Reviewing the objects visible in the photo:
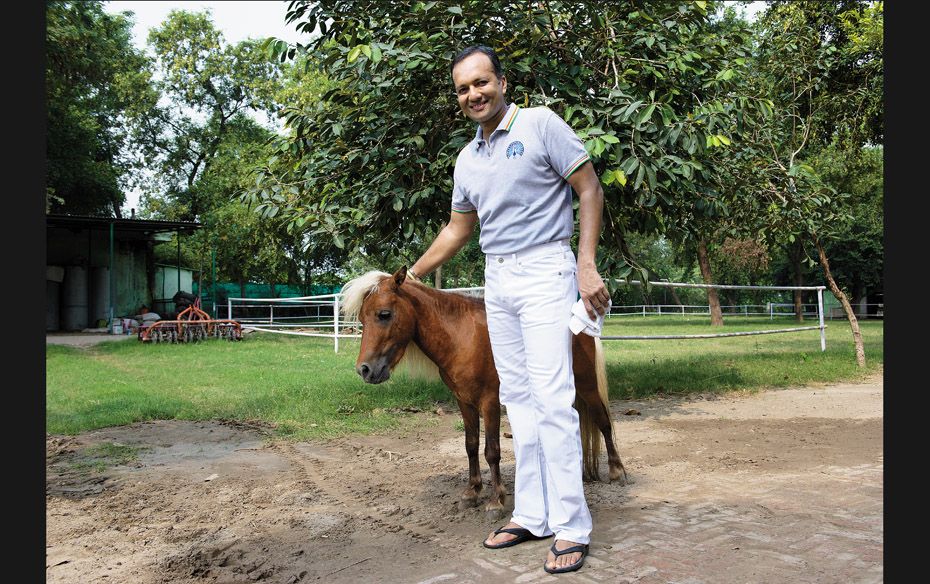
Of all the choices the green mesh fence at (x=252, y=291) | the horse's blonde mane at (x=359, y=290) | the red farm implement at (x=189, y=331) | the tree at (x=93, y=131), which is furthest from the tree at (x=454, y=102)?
the green mesh fence at (x=252, y=291)

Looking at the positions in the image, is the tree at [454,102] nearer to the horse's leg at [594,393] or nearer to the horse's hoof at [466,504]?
the horse's leg at [594,393]

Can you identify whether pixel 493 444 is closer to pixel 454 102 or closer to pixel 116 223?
pixel 454 102

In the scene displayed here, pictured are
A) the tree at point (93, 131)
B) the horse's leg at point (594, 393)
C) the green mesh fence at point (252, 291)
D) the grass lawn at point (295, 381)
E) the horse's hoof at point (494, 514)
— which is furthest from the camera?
the green mesh fence at point (252, 291)

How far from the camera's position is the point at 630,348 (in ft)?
47.7

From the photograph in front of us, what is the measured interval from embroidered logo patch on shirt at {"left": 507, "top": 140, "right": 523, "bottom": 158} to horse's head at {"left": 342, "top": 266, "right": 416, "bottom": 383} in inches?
33.8

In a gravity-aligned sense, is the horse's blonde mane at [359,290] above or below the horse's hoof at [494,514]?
above

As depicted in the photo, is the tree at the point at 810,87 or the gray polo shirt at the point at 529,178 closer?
the gray polo shirt at the point at 529,178

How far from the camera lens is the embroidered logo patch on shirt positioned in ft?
9.28

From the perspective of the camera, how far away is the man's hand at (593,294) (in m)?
2.69

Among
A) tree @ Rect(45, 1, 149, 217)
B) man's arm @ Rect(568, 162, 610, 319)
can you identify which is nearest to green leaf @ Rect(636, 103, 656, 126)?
man's arm @ Rect(568, 162, 610, 319)

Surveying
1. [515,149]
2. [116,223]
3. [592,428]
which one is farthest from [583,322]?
[116,223]

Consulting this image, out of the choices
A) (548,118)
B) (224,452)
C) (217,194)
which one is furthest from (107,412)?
(217,194)

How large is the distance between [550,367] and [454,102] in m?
3.41

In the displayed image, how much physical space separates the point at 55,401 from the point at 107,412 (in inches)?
49.0
